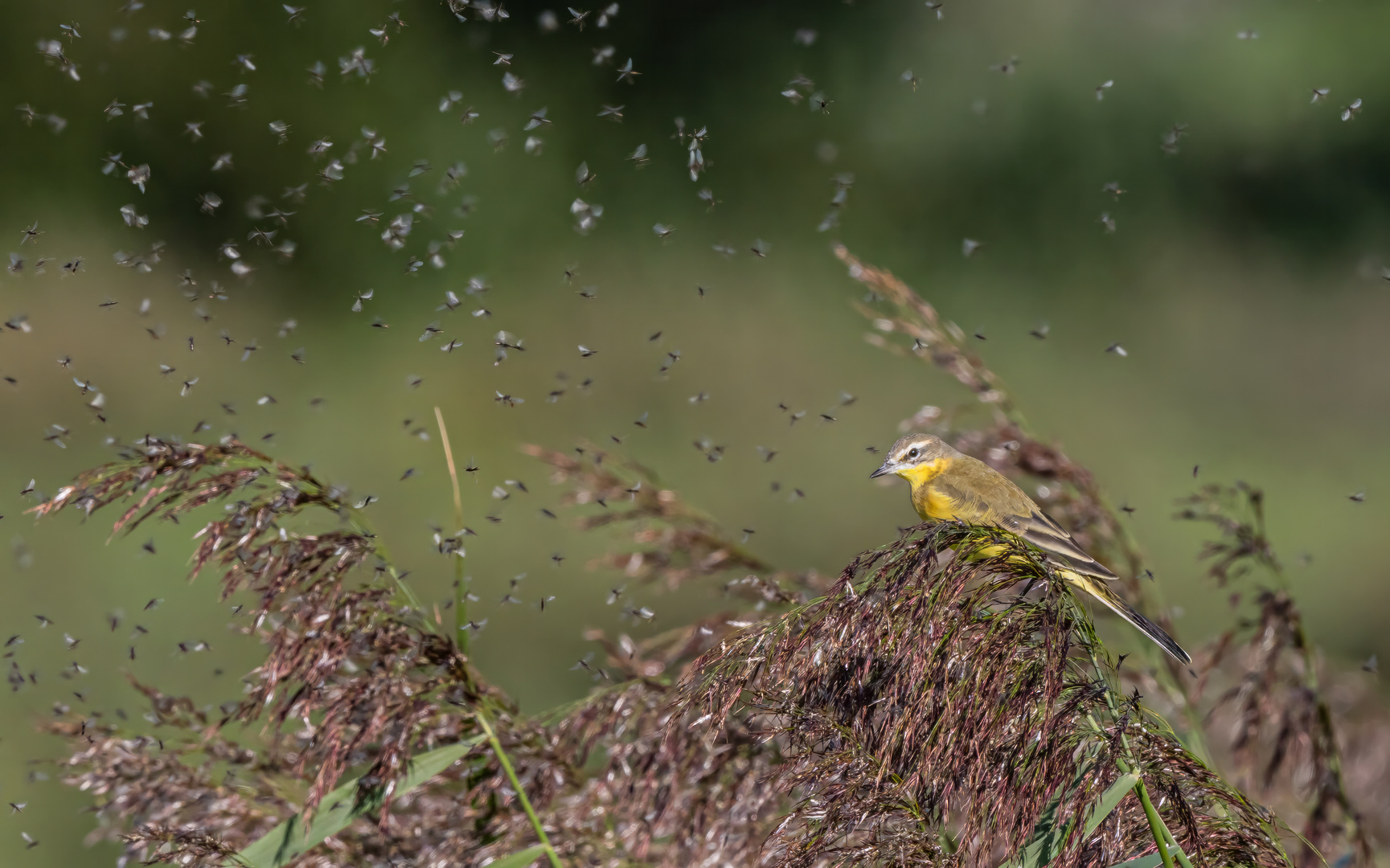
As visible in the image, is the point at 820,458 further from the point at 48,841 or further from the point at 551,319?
the point at 48,841

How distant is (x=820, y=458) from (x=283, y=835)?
638cm

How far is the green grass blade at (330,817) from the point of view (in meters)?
1.82

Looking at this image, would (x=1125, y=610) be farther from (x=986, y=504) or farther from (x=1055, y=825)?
(x=1055, y=825)

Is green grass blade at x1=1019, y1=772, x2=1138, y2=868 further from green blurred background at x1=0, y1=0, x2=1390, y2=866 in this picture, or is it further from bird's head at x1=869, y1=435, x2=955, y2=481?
green blurred background at x1=0, y1=0, x2=1390, y2=866

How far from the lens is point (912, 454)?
3215 mm

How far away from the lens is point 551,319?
331 inches

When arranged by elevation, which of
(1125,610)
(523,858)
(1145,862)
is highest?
(523,858)

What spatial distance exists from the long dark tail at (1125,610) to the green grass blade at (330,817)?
1096mm

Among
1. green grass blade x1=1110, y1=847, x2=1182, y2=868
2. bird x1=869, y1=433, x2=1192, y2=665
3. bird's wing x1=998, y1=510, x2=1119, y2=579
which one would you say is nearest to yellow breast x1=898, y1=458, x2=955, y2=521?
bird x1=869, y1=433, x2=1192, y2=665

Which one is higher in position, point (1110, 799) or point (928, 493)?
point (1110, 799)

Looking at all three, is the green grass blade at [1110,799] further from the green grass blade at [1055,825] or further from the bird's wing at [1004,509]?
the bird's wing at [1004,509]

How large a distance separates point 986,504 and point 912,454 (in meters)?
0.32

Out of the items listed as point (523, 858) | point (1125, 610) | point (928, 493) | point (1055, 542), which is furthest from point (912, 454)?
point (523, 858)

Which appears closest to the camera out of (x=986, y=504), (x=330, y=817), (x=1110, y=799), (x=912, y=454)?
(x=1110, y=799)
